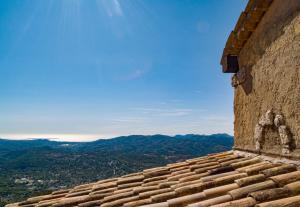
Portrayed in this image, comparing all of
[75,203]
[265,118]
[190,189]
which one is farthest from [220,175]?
[75,203]

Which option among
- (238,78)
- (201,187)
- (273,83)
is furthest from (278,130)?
(238,78)

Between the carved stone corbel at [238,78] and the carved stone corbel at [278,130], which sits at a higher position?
the carved stone corbel at [238,78]

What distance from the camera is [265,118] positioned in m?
3.87

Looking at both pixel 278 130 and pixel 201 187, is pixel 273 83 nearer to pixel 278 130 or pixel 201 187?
pixel 278 130

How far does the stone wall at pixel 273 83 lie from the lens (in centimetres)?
329

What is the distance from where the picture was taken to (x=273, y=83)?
3730mm

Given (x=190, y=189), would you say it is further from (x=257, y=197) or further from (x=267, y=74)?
(x=267, y=74)

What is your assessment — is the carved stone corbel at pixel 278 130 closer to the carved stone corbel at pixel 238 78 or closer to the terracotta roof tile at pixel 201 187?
the terracotta roof tile at pixel 201 187

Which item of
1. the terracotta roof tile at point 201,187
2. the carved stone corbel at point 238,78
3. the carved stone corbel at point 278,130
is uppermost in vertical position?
the carved stone corbel at point 238,78

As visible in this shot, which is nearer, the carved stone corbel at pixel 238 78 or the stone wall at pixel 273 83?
the stone wall at pixel 273 83

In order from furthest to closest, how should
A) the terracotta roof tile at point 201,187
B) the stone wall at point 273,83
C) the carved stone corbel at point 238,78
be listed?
1. the carved stone corbel at point 238,78
2. the stone wall at point 273,83
3. the terracotta roof tile at point 201,187

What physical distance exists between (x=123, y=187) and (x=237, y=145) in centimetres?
198

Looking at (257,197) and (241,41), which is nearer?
(257,197)

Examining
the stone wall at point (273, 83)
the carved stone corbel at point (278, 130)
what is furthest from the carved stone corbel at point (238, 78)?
the carved stone corbel at point (278, 130)
